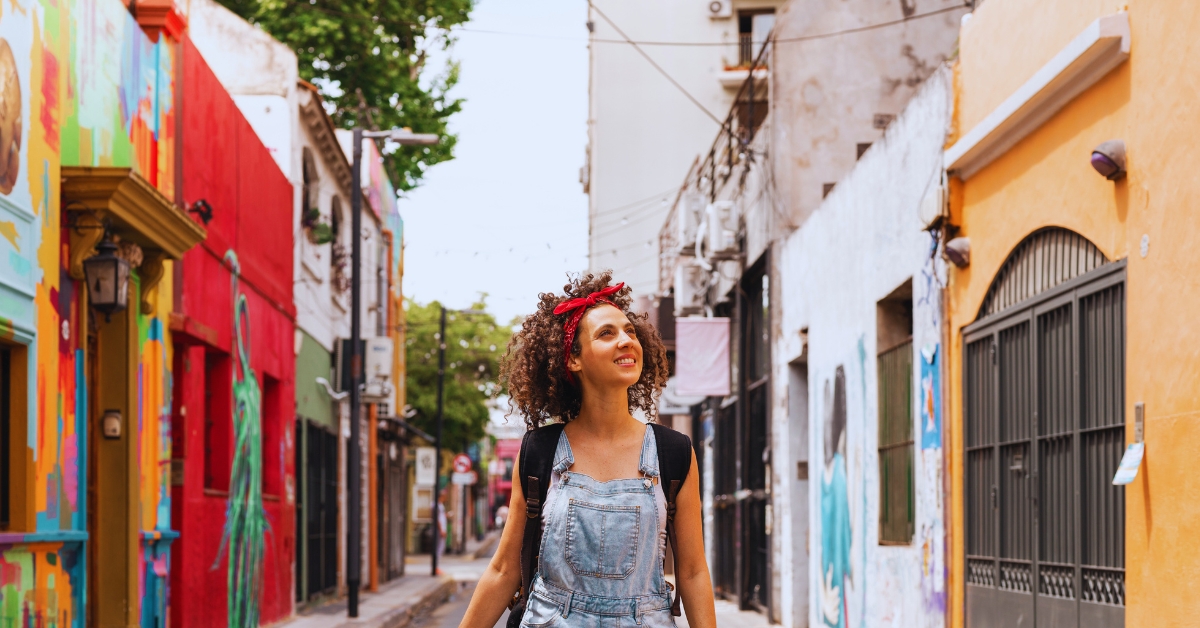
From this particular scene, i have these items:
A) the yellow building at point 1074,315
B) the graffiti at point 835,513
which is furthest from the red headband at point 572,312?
the graffiti at point 835,513

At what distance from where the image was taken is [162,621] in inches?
474

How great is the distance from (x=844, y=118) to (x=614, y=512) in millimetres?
12521

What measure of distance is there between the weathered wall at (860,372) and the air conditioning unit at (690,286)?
504 centimetres

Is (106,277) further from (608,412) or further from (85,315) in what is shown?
(608,412)

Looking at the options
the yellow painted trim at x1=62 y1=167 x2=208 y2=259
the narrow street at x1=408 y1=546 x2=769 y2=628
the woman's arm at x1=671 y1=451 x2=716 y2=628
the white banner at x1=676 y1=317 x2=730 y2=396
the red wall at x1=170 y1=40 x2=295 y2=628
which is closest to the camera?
the woman's arm at x1=671 y1=451 x2=716 y2=628

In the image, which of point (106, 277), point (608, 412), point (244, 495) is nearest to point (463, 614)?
point (244, 495)

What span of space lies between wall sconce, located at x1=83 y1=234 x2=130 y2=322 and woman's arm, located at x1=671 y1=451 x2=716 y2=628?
21.9 ft

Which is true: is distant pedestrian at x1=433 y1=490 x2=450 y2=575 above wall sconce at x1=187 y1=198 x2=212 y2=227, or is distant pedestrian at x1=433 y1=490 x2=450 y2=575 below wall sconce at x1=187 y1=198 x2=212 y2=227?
below

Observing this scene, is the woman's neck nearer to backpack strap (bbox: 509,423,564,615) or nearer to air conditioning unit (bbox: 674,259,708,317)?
backpack strap (bbox: 509,423,564,615)

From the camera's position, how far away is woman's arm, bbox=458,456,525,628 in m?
4.03

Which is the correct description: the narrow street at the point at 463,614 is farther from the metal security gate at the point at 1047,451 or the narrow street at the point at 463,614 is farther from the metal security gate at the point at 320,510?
the metal security gate at the point at 1047,451

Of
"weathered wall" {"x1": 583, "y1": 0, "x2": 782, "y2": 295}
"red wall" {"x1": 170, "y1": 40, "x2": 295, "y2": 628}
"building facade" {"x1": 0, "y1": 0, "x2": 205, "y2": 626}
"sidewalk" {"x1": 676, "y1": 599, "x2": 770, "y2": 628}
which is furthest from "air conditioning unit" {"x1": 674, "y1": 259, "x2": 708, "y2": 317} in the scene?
"weathered wall" {"x1": 583, "y1": 0, "x2": 782, "y2": 295}

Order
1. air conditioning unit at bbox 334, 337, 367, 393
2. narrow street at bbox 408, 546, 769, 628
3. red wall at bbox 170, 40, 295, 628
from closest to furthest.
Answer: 1. red wall at bbox 170, 40, 295, 628
2. narrow street at bbox 408, 546, 769, 628
3. air conditioning unit at bbox 334, 337, 367, 393

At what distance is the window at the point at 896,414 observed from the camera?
11.3 m
